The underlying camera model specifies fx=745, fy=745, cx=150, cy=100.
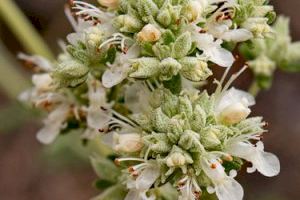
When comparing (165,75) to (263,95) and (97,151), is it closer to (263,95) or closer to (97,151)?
(97,151)

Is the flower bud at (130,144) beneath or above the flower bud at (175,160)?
above

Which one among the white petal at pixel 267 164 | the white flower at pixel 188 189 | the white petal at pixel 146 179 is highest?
the white petal at pixel 146 179

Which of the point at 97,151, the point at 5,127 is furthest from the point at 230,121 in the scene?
the point at 5,127

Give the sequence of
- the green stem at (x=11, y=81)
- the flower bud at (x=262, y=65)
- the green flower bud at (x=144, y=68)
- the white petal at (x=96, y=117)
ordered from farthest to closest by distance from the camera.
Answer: the green stem at (x=11, y=81) → the flower bud at (x=262, y=65) → the white petal at (x=96, y=117) → the green flower bud at (x=144, y=68)

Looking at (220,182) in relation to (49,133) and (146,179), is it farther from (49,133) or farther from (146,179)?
(49,133)

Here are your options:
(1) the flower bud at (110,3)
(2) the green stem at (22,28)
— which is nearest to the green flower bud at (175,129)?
(1) the flower bud at (110,3)

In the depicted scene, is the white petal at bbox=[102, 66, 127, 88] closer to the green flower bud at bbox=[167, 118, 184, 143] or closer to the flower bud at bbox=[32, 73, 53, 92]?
the green flower bud at bbox=[167, 118, 184, 143]

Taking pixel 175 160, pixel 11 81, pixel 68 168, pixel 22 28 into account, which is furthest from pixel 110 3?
pixel 68 168

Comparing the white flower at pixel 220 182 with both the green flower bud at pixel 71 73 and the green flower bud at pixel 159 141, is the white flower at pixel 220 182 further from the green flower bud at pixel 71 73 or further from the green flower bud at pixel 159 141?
the green flower bud at pixel 71 73
